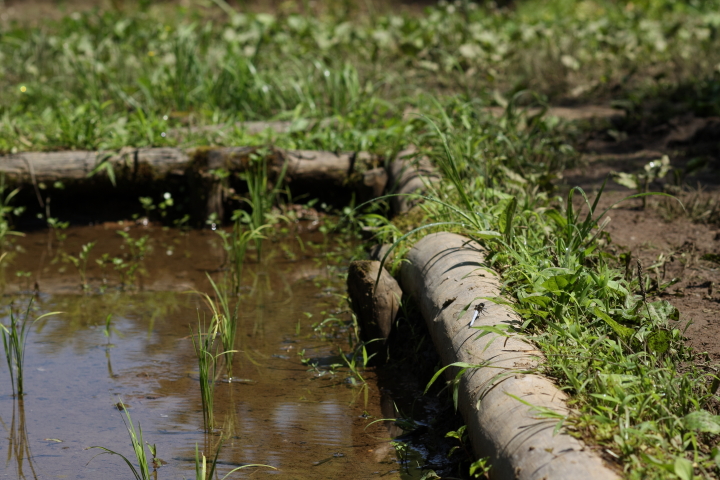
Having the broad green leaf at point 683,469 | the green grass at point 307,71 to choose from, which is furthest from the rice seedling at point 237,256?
the broad green leaf at point 683,469

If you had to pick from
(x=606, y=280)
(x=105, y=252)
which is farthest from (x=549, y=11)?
(x=606, y=280)

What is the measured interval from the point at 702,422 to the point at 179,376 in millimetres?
2153

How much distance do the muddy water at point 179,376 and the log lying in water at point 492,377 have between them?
1.49ft

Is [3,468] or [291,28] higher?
[291,28]

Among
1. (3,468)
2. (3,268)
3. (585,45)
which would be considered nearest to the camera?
(3,468)

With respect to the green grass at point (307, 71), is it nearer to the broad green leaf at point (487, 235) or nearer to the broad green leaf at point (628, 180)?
the broad green leaf at point (628, 180)

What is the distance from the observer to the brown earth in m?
3.28

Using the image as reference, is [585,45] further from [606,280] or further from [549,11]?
[606,280]

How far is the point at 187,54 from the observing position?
21.6 feet

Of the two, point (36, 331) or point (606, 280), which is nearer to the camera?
point (606, 280)

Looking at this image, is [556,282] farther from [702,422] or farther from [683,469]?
[683,469]

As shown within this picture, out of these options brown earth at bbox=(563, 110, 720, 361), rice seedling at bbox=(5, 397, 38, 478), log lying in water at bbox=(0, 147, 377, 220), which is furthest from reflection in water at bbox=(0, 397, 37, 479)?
log lying in water at bbox=(0, 147, 377, 220)

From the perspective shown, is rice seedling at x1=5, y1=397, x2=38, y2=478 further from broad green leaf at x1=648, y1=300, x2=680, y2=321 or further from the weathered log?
broad green leaf at x1=648, y1=300, x2=680, y2=321

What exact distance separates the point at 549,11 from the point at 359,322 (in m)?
9.38
